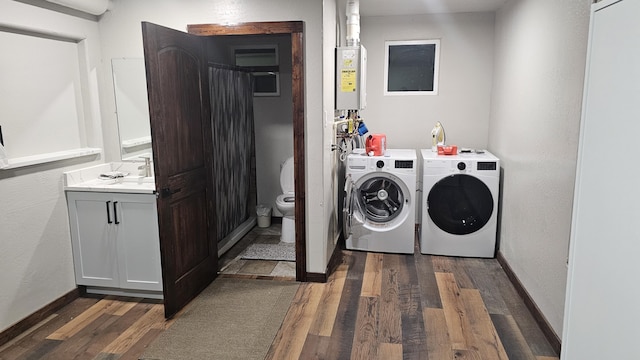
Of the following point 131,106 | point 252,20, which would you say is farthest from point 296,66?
point 131,106

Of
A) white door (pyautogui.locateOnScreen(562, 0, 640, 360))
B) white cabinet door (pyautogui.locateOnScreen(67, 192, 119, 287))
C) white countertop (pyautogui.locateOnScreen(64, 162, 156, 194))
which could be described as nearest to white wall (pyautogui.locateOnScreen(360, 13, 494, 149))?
white countertop (pyautogui.locateOnScreen(64, 162, 156, 194))

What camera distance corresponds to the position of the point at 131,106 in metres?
3.53

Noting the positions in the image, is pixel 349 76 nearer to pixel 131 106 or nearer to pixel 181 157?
pixel 181 157

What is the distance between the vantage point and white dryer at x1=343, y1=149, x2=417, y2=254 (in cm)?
409

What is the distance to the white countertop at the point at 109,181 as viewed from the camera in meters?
3.11

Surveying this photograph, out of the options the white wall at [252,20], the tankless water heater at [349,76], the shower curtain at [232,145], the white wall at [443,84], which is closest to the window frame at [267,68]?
the shower curtain at [232,145]

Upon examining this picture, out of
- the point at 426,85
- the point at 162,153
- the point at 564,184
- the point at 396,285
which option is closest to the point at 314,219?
the point at 396,285

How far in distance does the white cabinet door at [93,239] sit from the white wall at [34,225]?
6cm

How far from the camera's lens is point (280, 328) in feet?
9.41

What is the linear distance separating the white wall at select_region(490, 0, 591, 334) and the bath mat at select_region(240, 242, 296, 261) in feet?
6.44

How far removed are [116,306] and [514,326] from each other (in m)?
2.78

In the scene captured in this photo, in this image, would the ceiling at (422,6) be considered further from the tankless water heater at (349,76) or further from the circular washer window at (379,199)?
the circular washer window at (379,199)

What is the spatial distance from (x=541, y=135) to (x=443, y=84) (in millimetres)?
1919

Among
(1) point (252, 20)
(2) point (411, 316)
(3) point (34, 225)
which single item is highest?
(1) point (252, 20)
